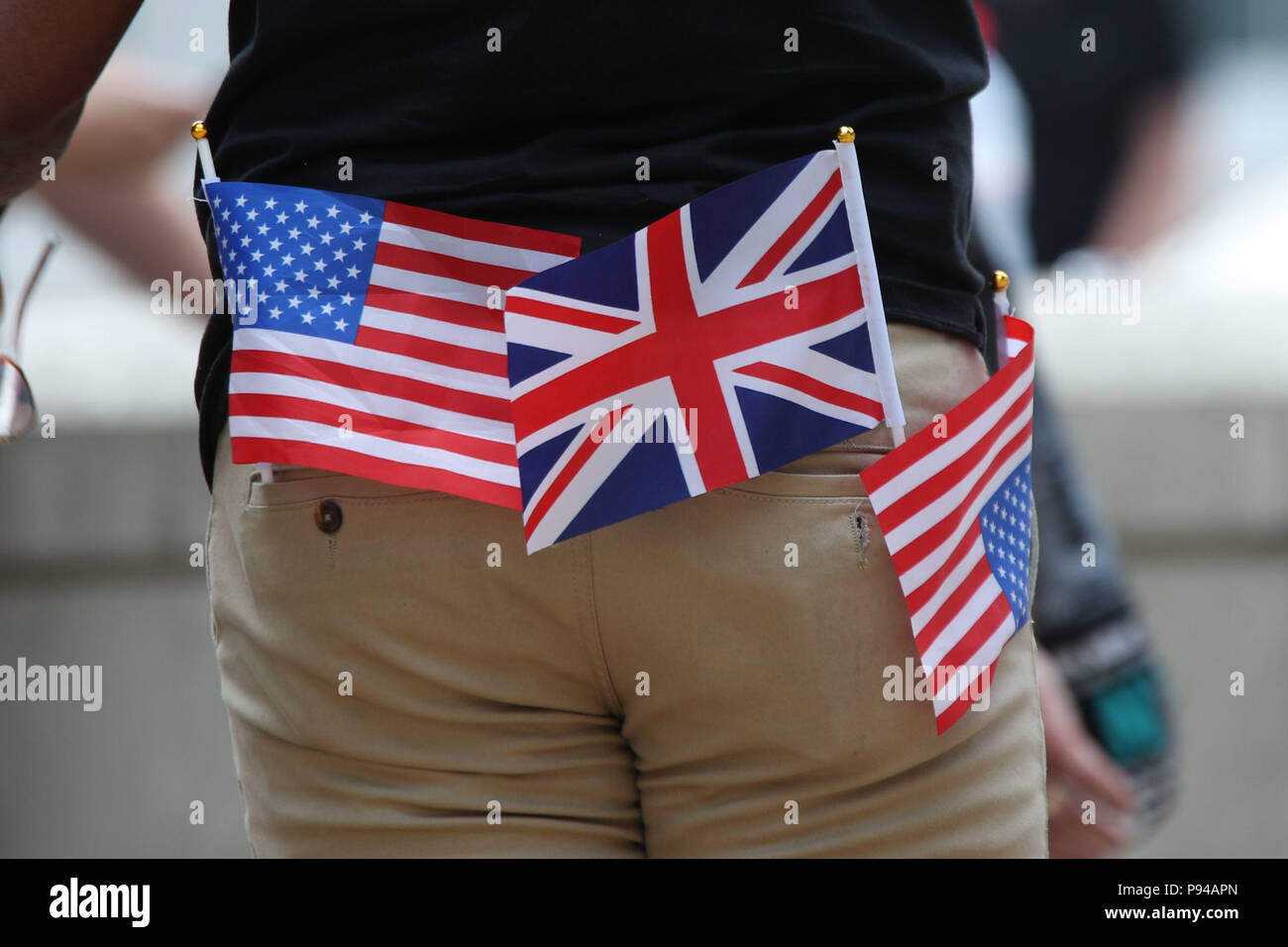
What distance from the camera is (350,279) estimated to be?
3.65 ft

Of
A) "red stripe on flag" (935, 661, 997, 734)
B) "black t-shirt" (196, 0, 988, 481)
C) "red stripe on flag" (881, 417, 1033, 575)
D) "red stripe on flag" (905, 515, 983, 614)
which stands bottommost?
"red stripe on flag" (935, 661, 997, 734)

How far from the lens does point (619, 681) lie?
1.05m

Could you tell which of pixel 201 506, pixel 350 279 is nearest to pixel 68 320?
pixel 201 506

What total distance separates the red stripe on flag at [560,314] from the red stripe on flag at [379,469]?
13 cm

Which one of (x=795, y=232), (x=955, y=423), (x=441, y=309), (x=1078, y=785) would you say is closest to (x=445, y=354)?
(x=441, y=309)

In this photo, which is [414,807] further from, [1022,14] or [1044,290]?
[1022,14]

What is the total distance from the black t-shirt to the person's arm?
0.18m

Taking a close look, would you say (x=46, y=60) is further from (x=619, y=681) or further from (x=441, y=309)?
(x=619, y=681)

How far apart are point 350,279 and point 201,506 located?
271 centimetres

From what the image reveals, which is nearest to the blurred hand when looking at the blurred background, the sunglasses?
the blurred background

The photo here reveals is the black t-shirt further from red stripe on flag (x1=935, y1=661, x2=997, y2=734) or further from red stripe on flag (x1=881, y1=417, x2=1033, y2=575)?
red stripe on flag (x1=935, y1=661, x2=997, y2=734)

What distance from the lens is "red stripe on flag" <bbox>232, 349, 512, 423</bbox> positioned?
110 centimetres

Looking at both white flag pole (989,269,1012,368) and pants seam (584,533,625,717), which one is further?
white flag pole (989,269,1012,368)

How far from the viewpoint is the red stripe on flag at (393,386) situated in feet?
3.61
